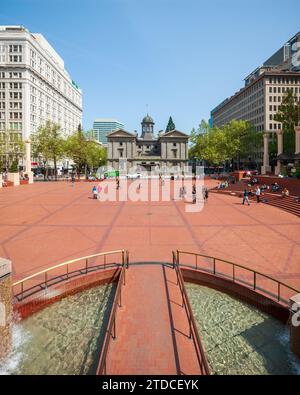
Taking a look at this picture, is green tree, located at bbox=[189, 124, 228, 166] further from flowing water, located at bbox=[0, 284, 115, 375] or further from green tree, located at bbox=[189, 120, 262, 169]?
flowing water, located at bbox=[0, 284, 115, 375]

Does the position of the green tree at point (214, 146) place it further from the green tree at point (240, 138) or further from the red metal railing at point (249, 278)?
the red metal railing at point (249, 278)

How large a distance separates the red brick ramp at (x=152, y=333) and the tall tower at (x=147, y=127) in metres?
104

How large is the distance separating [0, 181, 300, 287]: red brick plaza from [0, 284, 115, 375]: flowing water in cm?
243

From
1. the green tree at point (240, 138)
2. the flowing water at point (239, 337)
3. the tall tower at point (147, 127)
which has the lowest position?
the flowing water at point (239, 337)

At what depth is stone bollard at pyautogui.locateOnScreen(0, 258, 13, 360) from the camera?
6492 millimetres

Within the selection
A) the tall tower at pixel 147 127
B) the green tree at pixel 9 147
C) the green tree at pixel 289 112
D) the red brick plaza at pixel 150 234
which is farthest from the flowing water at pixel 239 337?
the tall tower at pixel 147 127

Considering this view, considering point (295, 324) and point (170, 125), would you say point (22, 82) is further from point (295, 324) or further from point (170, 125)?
point (170, 125)

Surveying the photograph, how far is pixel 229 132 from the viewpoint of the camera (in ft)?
232

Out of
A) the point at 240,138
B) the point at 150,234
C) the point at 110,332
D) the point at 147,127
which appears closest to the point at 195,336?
the point at 110,332

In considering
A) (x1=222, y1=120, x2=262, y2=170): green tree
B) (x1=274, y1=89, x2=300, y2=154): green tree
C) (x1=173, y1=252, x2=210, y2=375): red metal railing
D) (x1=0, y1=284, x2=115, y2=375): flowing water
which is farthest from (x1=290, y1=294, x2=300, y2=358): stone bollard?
(x1=222, y1=120, x2=262, y2=170): green tree

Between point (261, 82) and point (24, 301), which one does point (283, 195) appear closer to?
point (24, 301)

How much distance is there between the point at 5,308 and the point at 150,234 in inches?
372

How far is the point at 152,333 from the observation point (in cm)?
664

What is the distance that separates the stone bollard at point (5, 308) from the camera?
6.49 meters
